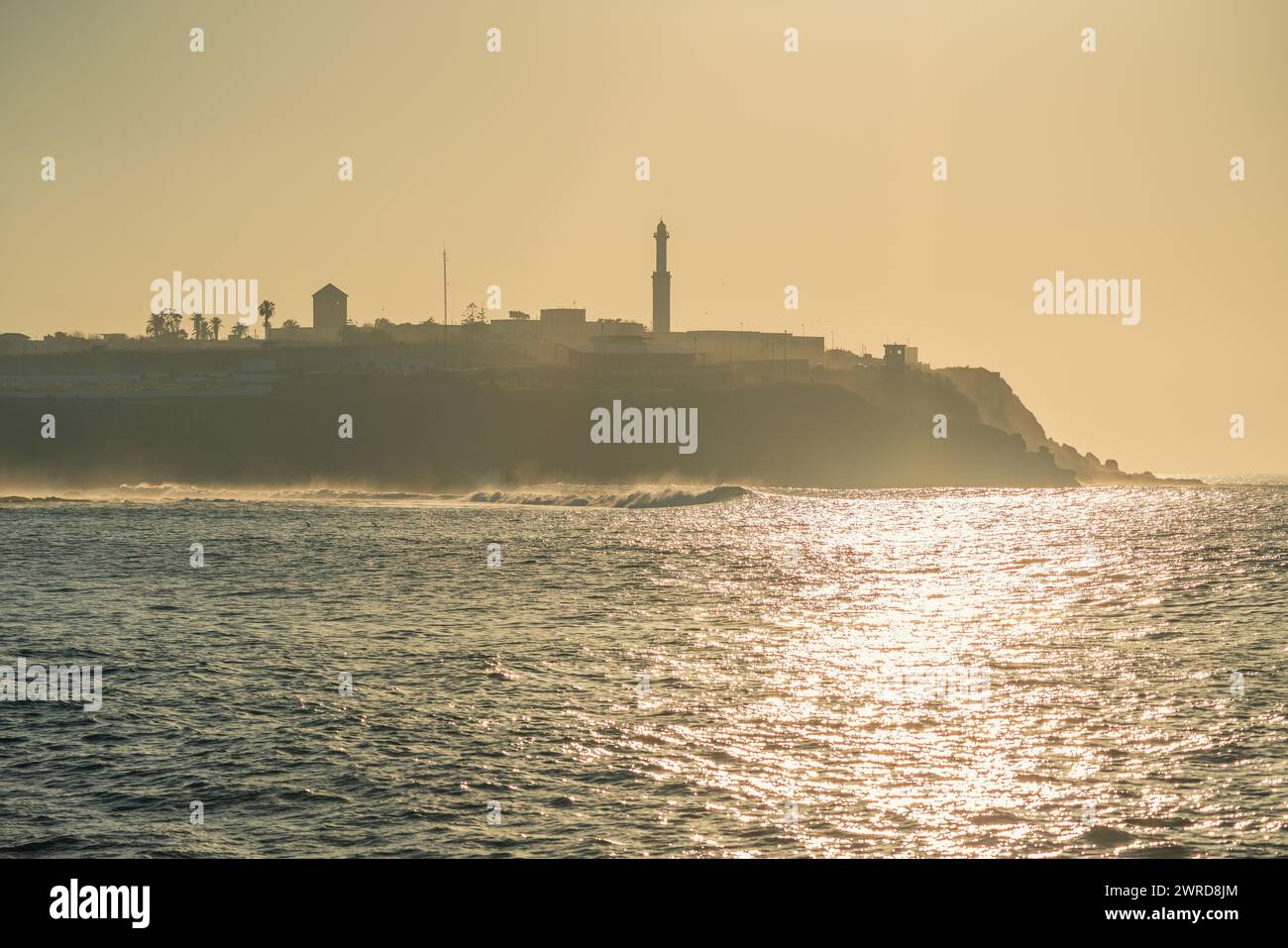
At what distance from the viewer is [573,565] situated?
71000 millimetres

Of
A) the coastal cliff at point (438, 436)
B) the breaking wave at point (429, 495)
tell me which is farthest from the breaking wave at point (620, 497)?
the coastal cliff at point (438, 436)

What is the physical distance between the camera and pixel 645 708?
3142 cm

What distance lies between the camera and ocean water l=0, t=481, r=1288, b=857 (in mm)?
21797

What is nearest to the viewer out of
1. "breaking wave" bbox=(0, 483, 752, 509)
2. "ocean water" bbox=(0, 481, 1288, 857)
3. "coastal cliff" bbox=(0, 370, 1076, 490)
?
"ocean water" bbox=(0, 481, 1288, 857)

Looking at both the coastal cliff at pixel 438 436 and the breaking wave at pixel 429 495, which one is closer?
the breaking wave at pixel 429 495

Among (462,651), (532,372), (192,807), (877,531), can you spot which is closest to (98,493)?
(532,372)

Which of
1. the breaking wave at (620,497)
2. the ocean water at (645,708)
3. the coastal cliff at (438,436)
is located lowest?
the ocean water at (645,708)

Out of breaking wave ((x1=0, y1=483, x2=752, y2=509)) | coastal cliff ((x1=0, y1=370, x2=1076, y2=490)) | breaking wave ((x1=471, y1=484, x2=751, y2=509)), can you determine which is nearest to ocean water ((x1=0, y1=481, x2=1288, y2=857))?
breaking wave ((x1=471, y1=484, x2=751, y2=509))

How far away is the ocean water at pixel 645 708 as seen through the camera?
21.8m

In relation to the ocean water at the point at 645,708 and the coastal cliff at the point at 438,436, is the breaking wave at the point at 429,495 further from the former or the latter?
the ocean water at the point at 645,708

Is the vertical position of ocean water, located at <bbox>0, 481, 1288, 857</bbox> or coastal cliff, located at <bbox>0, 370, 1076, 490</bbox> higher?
coastal cliff, located at <bbox>0, 370, 1076, 490</bbox>

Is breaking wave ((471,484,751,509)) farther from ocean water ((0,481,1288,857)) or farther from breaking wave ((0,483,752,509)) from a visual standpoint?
ocean water ((0,481,1288,857))
